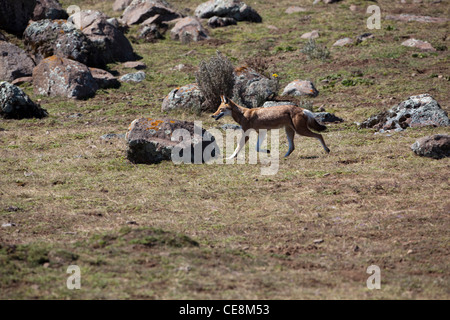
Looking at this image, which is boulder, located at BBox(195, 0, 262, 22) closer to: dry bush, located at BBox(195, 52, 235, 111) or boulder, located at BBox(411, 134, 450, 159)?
dry bush, located at BBox(195, 52, 235, 111)

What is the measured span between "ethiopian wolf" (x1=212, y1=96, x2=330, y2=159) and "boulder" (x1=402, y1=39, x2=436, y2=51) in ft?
33.5

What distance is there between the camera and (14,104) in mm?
15398

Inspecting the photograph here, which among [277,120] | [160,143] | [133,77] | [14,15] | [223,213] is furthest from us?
[14,15]

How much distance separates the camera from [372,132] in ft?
44.2

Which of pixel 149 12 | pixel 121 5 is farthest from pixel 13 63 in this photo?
pixel 121 5

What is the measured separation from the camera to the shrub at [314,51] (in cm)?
2023

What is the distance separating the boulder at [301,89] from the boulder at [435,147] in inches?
245

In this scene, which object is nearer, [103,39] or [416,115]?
[416,115]

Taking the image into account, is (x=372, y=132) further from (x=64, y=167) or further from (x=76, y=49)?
(x=76, y=49)

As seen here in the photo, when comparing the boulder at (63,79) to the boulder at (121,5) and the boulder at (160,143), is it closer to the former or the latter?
the boulder at (160,143)

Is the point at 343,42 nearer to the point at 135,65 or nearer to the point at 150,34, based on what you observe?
the point at 135,65

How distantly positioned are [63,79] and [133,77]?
257 centimetres

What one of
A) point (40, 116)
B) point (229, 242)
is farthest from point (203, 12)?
point (229, 242)

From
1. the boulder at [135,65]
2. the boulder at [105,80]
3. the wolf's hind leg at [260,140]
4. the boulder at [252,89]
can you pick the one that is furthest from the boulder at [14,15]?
the wolf's hind leg at [260,140]
